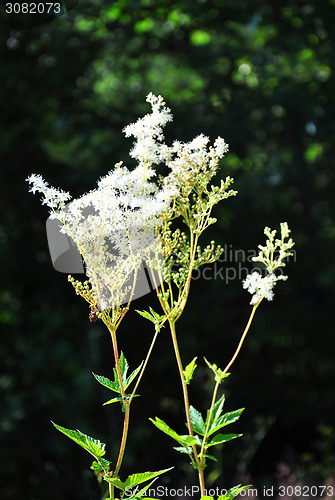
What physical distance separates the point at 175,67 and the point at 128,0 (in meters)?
0.74

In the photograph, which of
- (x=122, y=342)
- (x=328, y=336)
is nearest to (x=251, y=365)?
→ (x=328, y=336)

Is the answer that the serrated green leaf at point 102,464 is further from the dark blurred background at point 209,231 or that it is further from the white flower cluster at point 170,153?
the dark blurred background at point 209,231

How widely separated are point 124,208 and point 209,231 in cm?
208

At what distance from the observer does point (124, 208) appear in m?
0.66

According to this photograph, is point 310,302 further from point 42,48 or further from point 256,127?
point 42,48

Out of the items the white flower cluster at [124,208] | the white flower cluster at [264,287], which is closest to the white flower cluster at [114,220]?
the white flower cluster at [124,208]

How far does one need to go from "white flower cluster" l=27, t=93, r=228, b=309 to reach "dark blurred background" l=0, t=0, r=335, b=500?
188 centimetres

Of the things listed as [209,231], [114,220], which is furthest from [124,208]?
[209,231]

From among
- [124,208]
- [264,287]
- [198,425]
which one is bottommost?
[198,425]

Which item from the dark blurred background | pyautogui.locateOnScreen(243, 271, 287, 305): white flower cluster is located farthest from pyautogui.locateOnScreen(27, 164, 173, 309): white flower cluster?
the dark blurred background

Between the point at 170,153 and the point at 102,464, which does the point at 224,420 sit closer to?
the point at 102,464

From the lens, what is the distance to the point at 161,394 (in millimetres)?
3219

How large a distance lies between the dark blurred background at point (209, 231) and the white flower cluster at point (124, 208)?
74.1 inches

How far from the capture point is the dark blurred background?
265 centimetres
